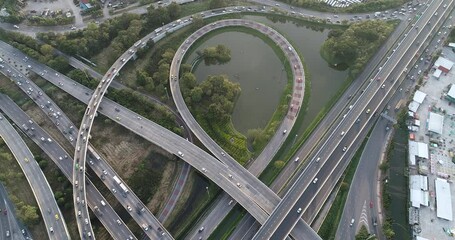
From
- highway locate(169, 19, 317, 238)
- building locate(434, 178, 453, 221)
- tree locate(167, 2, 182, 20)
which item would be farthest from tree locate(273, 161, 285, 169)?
tree locate(167, 2, 182, 20)

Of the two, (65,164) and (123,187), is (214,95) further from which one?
(65,164)

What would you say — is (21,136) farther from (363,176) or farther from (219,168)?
(363,176)

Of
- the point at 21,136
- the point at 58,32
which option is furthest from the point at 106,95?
the point at 58,32

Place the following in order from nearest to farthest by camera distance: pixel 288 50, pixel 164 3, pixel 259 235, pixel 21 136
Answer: pixel 259 235
pixel 21 136
pixel 288 50
pixel 164 3

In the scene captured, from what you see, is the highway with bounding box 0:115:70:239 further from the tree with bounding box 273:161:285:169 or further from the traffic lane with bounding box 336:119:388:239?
the traffic lane with bounding box 336:119:388:239

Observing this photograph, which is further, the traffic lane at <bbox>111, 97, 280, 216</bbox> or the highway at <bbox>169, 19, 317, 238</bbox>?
the highway at <bbox>169, 19, 317, 238</bbox>

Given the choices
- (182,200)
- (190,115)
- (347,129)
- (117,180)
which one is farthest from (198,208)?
(347,129)

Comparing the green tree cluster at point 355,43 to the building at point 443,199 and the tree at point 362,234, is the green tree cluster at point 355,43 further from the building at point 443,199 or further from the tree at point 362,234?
the tree at point 362,234
